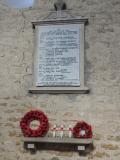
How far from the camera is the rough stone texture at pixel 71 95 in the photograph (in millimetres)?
5273

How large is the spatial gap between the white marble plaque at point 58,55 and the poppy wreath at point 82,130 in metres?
0.71

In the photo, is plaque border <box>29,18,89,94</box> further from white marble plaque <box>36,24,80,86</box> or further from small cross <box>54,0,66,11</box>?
small cross <box>54,0,66,11</box>

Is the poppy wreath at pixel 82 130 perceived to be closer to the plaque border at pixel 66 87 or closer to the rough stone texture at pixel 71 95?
the rough stone texture at pixel 71 95

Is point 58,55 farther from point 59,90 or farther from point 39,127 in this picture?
point 39,127

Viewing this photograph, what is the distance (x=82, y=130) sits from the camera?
5.16 metres

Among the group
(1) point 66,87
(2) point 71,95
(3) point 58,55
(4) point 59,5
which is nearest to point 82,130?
(2) point 71,95

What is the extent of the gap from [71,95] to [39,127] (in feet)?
2.53

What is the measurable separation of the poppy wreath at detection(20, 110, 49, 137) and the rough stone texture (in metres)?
0.15

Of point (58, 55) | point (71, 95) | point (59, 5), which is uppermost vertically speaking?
point (59, 5)

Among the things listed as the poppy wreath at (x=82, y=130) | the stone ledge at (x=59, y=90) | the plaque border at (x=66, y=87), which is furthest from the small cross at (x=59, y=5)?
the poppy wreath at (x=82, y=130)

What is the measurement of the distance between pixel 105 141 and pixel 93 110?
0.54 m

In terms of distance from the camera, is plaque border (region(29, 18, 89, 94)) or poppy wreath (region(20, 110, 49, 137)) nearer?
poppy wreath (region(20, 110, 49, 137))

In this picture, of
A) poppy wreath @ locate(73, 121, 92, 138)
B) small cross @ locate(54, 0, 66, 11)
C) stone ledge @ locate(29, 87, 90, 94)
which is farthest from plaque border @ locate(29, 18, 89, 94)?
poppy wreath @ locate(73, 121, 92, 138)

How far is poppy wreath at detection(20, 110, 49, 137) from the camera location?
527cm
